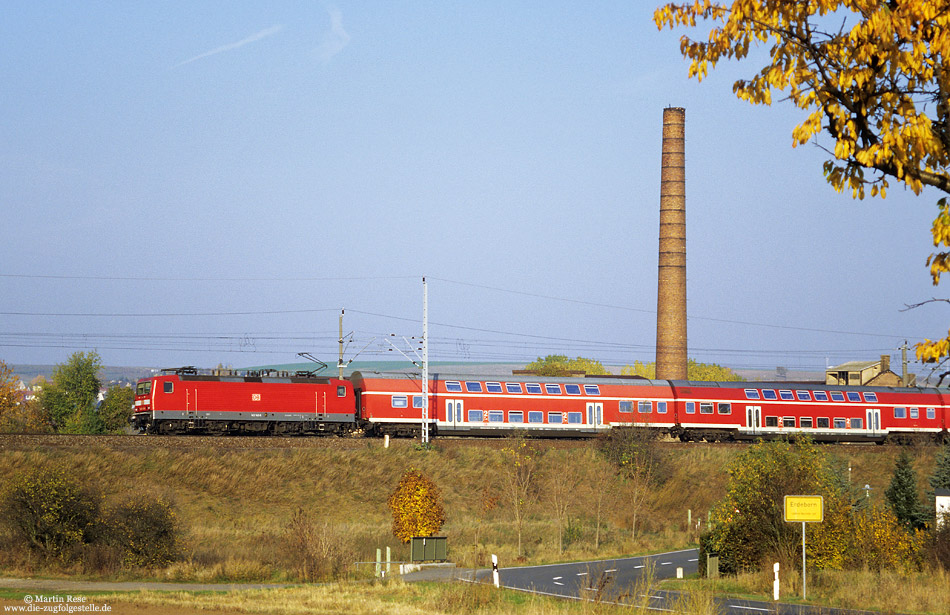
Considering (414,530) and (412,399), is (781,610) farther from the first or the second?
(412,399)

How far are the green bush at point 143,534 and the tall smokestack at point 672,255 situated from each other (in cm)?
5530

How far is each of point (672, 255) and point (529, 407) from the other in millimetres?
31771

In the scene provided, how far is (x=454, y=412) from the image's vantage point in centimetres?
5975

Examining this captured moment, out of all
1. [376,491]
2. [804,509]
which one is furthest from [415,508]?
[804,509]

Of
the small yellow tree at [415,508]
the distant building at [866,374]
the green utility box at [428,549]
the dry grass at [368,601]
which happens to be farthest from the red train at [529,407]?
the distant building at [866,374]

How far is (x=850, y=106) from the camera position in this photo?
29.9ft

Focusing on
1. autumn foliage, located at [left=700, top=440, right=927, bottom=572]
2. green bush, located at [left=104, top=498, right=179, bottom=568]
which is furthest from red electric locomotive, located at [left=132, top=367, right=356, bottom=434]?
autumn foliage, located at [left=700, top=440, right=927, bottom=572]

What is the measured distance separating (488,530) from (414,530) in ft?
26.0

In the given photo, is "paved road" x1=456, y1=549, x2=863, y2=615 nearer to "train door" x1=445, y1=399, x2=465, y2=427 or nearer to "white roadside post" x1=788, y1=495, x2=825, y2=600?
"white roadside post" x1=788, y1=495, x2=825, y2=600

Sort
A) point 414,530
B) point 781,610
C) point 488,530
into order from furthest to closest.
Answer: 1. point 488,530
2. point 414,530
3. point 781,610

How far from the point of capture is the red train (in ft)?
185

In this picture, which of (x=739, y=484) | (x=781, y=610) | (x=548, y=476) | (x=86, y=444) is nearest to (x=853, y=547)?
(x=739, y=484)

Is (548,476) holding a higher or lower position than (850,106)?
lower

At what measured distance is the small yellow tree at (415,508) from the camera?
44.5m
